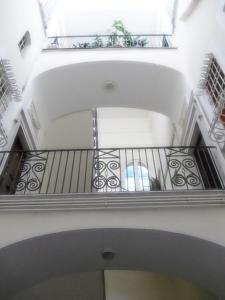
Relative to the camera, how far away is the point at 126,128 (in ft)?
56.2

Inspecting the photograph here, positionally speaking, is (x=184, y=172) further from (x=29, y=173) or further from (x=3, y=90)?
(x=3, y=90)

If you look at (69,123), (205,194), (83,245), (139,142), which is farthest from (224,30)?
(139,142)

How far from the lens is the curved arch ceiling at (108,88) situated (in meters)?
8.29

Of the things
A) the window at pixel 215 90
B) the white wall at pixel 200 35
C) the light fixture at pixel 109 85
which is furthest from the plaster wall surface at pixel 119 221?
the light fixture at pixel 109 85

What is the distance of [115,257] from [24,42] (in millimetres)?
5469

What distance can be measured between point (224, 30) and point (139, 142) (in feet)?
36.6

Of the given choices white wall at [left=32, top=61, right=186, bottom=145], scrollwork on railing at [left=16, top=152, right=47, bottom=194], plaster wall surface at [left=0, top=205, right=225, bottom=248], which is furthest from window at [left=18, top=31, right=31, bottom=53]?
plaster wall surface at [left=0, top=205, right=225, bottom=248]

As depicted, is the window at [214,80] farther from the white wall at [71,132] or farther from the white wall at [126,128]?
the white wall at [126,128]

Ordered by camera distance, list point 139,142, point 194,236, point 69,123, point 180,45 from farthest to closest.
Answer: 1. point 139,142
2. point 69,123
3. point 180,45
4. point 194,236

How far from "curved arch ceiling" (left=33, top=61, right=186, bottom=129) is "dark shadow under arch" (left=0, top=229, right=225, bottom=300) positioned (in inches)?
166

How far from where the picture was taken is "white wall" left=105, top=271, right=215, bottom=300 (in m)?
8.05

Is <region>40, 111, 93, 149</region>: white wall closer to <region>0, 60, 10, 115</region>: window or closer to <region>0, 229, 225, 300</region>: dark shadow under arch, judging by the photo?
<region>0, 60, 10, 115</region>: window

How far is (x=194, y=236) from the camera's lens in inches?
179

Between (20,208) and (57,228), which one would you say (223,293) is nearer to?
(57,228)
